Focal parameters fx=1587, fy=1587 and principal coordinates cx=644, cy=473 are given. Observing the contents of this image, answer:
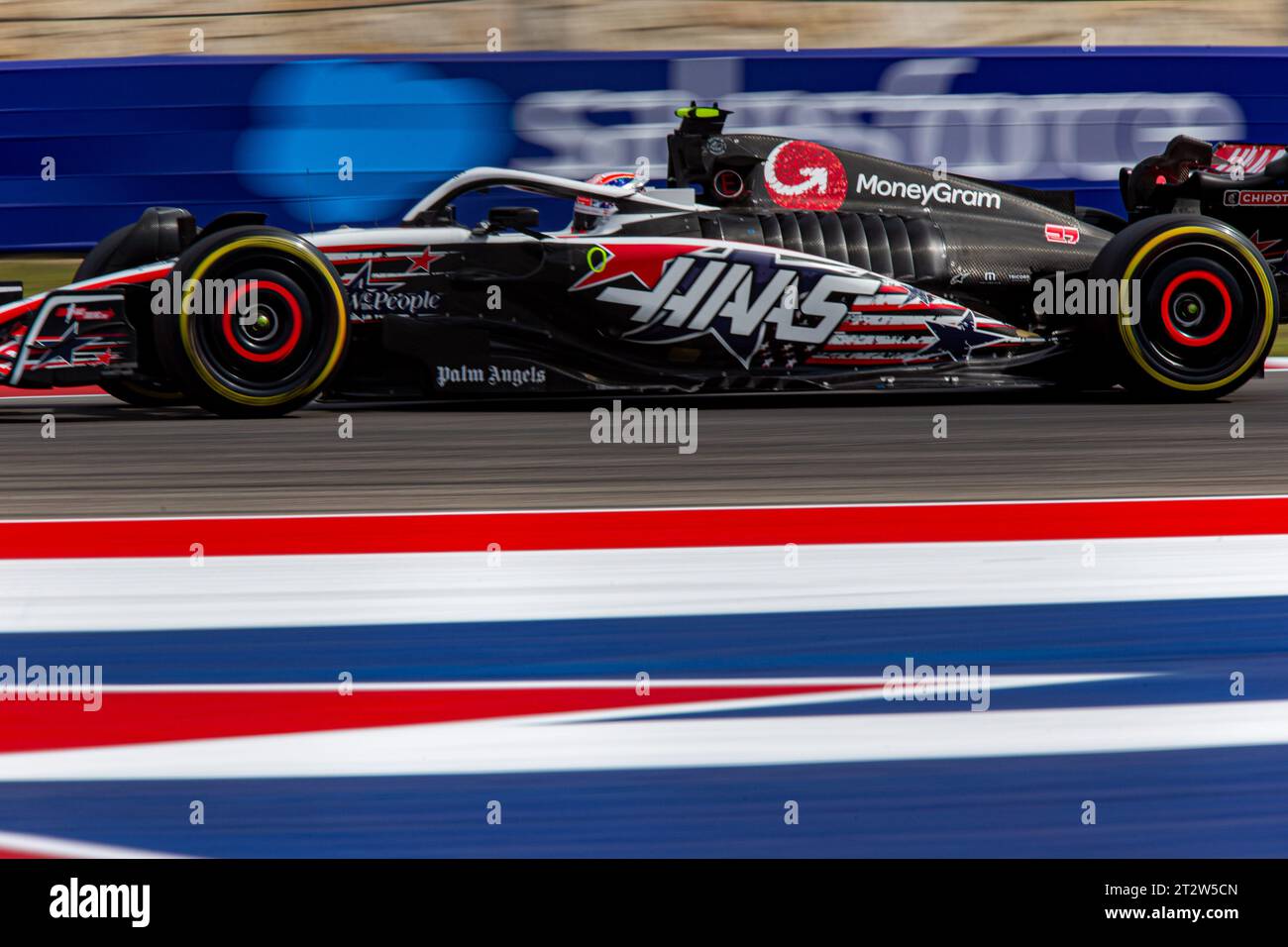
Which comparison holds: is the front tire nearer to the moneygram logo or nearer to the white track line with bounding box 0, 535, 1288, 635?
the white track line with bounding box 0, 535, 1288, 635

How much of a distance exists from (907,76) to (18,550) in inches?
319

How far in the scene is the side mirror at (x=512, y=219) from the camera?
21.4ft

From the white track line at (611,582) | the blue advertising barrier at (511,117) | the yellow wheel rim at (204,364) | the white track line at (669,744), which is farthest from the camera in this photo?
the blue advertising barrier at (511,117)

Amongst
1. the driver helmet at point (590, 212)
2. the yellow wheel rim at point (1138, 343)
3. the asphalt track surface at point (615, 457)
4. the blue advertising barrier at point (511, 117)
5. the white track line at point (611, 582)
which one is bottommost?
the white track line at point (611, 582)

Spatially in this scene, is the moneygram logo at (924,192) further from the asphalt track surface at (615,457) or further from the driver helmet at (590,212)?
the driver helmet at (590,212)

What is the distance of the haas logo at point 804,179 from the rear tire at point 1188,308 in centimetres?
120

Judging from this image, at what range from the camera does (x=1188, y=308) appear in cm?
698

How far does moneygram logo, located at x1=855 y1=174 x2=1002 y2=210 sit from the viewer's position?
716 centimetres

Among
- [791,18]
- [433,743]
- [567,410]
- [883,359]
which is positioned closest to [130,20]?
[791,18]

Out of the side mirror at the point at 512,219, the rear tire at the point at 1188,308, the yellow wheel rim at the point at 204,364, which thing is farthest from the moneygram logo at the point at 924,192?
the yellow wheel rim at the point at 204,364

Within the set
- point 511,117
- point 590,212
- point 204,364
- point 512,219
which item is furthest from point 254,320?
point 511,117

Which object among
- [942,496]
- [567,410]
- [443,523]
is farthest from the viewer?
[567,410]

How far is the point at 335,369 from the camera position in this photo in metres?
6.41
